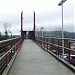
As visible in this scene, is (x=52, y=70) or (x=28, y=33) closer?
(x=52, y=70)

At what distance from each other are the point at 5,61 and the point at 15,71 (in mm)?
600

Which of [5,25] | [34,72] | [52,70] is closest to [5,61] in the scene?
[34,72]

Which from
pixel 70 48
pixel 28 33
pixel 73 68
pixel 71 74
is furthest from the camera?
pixel 28 33

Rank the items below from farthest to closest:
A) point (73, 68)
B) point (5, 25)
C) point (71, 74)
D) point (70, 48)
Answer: point (5, 25), point (70, 48), point (73, 68), point (71, 74)

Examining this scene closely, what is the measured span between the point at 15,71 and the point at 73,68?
7.94 feet

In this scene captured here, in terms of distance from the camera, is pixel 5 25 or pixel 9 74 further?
pixel 5 25

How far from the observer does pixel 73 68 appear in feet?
36.3

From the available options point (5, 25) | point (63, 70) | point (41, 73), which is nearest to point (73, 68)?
point (63, 70)

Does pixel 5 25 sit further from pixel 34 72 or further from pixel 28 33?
pixel 34 72

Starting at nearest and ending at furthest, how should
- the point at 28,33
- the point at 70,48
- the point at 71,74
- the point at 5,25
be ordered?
the point at 71,74, the point at 70,48, the point at 28,33, the point at 5,25

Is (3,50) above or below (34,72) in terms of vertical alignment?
above

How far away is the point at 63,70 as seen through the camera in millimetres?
11477

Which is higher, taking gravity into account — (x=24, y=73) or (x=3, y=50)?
(x=3, y=50)

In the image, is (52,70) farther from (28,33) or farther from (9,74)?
(28,33)
